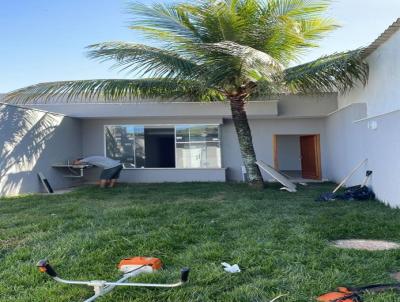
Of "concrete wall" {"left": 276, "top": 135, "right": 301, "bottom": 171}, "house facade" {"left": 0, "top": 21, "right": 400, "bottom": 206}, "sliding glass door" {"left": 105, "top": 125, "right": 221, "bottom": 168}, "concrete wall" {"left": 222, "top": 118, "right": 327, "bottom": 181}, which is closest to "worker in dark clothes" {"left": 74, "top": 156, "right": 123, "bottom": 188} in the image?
"house facade" {"left": 0, "top": 21, "right": 400, "bottom": 206}

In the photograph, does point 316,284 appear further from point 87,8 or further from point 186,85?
point 87,8

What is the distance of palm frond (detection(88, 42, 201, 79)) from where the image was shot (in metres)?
8.97

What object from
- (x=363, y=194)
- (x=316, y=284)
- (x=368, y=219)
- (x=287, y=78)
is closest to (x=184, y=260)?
(x=316, y=284)

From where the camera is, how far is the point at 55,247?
180 inches

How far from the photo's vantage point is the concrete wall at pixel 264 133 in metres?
14.6

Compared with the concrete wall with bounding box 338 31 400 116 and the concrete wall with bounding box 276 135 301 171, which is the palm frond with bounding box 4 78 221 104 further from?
the concrete wall with bounding box 276 135 301 171

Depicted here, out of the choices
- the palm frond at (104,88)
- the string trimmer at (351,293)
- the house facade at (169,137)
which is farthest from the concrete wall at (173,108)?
the string trimmer at (351,293)

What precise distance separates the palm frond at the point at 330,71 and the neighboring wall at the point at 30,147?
306 inches

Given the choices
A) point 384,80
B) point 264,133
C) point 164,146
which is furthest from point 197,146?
point 384,80

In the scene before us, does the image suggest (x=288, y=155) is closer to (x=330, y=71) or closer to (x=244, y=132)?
(x=244, y=132)

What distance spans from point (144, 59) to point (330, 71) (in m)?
4.68

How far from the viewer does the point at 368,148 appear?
29.2ft

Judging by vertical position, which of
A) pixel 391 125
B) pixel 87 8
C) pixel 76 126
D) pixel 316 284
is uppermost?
pixel 87 8

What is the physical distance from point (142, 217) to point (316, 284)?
385 centimetres
